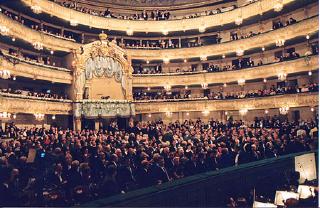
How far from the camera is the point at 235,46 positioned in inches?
1280

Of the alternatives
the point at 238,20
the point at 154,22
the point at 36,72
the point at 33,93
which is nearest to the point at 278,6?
the point at 238,20

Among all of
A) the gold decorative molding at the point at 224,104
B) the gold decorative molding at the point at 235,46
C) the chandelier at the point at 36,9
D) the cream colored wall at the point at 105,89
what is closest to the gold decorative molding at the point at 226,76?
the gold decorative molding at the point at 235,46

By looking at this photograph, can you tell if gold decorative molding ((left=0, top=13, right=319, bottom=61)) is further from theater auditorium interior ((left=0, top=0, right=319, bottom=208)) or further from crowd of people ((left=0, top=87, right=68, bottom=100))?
crowd of people ((left=0, top=87, right=68, bottom=100))

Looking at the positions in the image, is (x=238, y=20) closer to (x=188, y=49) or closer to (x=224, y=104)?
(x=188, y=49)

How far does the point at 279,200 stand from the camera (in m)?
6.01

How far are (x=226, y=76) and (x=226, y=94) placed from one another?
9.43 ft

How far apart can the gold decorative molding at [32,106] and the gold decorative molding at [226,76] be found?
931cm

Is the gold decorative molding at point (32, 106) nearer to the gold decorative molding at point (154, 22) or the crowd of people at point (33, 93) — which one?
the crowd of people at point (33, 93)

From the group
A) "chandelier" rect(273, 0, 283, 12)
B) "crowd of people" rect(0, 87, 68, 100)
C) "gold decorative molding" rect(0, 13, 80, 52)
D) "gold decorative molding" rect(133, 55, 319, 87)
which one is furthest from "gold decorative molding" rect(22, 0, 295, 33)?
"crowd of people" rect(0, 87, 68, 100)

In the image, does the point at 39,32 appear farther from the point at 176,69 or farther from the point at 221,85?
the point at 221,85

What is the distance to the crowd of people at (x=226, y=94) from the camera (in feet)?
85.8

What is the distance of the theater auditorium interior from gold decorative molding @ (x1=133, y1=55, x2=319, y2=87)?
12 cm

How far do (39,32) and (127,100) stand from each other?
1071cm

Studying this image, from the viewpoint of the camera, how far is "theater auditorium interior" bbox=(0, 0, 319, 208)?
33.6ft
